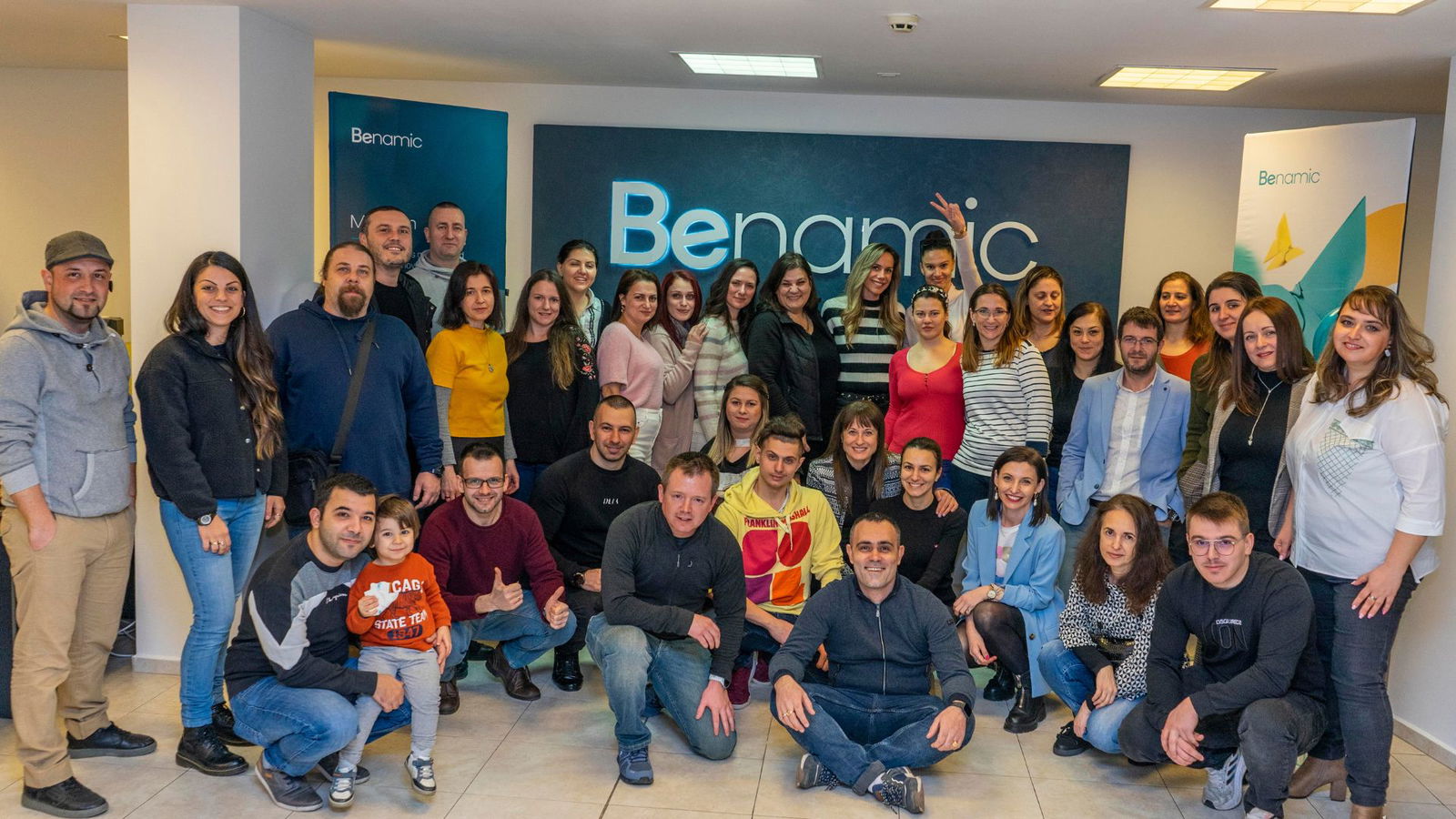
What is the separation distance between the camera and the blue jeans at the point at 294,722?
3557mm

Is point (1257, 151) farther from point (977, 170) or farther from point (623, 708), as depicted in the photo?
point (623, 708)

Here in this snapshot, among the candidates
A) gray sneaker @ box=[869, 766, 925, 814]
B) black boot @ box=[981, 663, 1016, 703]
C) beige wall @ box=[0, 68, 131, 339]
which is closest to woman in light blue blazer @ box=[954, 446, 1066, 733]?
black boot @ box=[981, 663, 1016, 703]

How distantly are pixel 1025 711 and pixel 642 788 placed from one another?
1579 millimetres

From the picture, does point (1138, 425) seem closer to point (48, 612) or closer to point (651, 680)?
point (651, 680)

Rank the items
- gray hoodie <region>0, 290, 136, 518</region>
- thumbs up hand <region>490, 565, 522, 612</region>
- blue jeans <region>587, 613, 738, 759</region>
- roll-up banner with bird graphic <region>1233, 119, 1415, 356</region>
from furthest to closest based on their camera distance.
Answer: roll-up banner with bird graphic <region>1233, 119, 1415, 356</region> → thumbs up hand <region>490, 565, 522, 612</region> → blue jeans <region>587, 613, 738, 759</region> → gray hoodie <region>0, 290, 136, 518</region>

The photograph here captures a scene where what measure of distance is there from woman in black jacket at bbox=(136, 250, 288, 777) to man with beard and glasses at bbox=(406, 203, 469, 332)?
161cm

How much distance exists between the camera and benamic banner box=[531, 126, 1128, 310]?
6.98m

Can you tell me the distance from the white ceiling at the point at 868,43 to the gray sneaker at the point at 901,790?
2758mm

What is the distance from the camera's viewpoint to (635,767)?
3.90 meters

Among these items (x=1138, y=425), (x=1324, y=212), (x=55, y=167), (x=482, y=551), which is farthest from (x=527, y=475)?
(x=55, y=167)

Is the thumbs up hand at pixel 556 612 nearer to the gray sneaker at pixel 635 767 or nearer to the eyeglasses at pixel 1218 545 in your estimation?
the gray sneaker at pixel 635 767

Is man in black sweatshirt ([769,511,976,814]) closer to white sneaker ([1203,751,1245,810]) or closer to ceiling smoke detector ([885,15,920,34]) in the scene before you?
white sneaker ([1203,751,1245,810])

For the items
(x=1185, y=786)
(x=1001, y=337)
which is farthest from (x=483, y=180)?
(x=1185, y=786)

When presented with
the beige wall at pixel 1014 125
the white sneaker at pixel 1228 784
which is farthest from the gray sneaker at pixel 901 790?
the beige wall at pixel 1014 125
